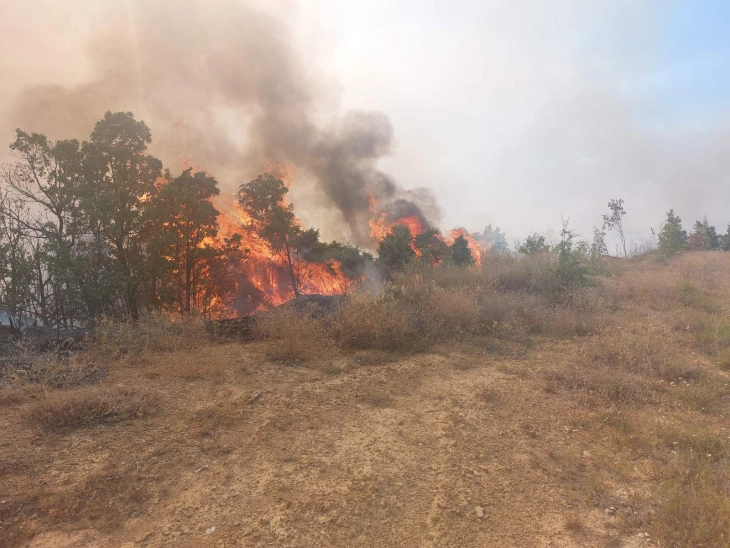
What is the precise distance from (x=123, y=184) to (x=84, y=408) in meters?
13.6

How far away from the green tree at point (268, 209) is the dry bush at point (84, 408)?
15.3m

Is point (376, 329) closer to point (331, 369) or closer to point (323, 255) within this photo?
point (331, 369)

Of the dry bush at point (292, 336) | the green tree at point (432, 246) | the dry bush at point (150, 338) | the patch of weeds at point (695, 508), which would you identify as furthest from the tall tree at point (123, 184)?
the patch of weeds at point (695, 508)

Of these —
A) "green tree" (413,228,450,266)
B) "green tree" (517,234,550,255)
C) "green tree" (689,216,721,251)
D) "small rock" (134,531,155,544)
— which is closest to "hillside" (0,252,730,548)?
"small rock" (134,531,155,544)

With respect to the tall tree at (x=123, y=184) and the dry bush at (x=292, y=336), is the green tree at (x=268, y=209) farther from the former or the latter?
the dry bush at (x=292, y=336)

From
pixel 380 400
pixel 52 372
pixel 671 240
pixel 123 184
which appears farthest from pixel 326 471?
pixel 671 240

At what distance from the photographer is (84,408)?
→ 442 cm

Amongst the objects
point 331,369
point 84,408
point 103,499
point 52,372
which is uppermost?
point 52,372

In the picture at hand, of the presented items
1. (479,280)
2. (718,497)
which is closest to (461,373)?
(718,497)

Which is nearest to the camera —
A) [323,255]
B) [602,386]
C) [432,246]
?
[602,386]

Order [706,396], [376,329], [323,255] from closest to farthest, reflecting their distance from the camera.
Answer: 1. [706,396]
2. [376,329]
3. [323,255]

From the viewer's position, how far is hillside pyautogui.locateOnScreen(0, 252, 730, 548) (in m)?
2.86

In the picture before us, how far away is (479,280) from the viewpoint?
11.8 meters

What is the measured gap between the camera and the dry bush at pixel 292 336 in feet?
23.0
